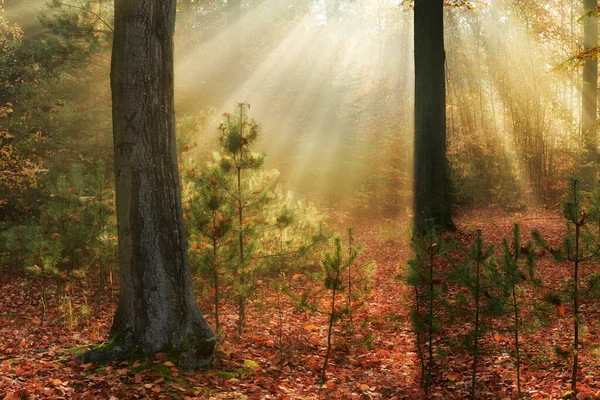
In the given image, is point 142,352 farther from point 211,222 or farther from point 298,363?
point 211,222

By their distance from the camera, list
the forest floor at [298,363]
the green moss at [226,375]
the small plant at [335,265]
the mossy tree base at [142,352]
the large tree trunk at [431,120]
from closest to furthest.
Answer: the forest floor at [298,363] → the mossy tree base at [142,352] → the green moss at [226,375] → the small plant at [335,265] → the large tree trunk at [431,120]

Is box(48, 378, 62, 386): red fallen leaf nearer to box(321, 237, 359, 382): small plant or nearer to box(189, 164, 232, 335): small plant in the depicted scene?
box(189, 164, 232, 335): small plant

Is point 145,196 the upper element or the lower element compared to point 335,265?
upper

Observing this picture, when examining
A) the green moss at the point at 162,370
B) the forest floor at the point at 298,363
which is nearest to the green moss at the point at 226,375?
the forest floor at the point at 298,363

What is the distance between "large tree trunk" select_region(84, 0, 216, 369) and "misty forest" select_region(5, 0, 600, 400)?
2 cm

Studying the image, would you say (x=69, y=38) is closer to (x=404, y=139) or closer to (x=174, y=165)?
(x=174, y=165)

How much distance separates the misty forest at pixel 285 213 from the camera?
16.3 feet

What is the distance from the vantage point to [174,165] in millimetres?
5250

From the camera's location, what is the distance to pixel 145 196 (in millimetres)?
5016

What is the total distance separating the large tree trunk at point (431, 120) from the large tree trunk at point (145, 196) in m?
6.28

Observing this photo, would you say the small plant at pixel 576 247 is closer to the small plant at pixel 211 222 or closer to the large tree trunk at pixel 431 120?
the small plant at pixel 211 222

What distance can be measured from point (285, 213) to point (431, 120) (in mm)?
4779

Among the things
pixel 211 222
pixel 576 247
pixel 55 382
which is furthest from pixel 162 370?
pixel 576 247

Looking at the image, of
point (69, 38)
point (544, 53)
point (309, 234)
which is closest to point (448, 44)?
point (544, 53)
